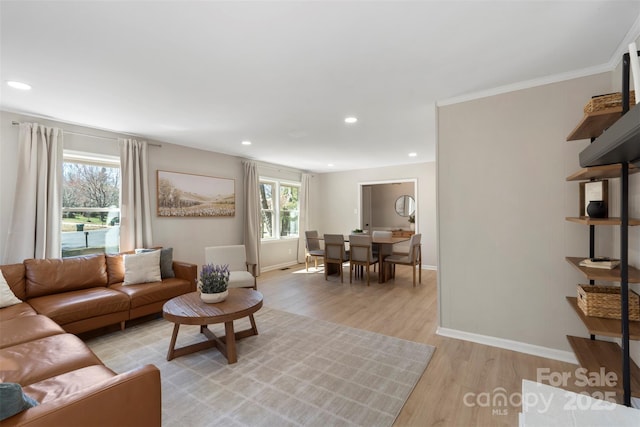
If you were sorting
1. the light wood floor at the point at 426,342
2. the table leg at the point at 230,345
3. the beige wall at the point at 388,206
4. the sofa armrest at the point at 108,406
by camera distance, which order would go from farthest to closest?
1. the beige wall at the point at 388,206
2. the table leg at the point at 230,345
3. the light wood floor at the point at 426,342
4. the sofa armrest at the point at 108,406

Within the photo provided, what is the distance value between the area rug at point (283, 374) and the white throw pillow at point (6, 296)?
0.73 metres

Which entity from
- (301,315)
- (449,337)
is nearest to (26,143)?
(301,315)

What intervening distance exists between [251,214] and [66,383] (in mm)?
4170

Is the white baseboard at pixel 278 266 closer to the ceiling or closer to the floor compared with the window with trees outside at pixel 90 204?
closer to the floor

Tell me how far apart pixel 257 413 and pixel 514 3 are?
2828 millimetres

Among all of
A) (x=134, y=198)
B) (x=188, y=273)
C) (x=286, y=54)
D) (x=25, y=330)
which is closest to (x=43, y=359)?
(x=25, y=330)

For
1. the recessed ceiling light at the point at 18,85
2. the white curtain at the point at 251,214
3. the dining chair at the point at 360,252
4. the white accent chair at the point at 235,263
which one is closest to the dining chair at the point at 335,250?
the dining chair at the point at 360,252

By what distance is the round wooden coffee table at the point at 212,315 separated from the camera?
226 cm

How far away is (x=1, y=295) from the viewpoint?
8.18 feet

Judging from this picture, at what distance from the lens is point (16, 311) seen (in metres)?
2.41

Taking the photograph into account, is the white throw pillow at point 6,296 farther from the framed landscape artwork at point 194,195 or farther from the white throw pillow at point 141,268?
the framed landscape artwork at point 194,195

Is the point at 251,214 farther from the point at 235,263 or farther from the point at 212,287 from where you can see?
the point at 212,287

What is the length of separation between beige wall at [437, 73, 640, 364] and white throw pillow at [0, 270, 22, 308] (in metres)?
4.06

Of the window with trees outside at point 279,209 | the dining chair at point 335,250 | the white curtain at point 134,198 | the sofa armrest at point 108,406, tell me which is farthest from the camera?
the window with trees outside at point 279,209
